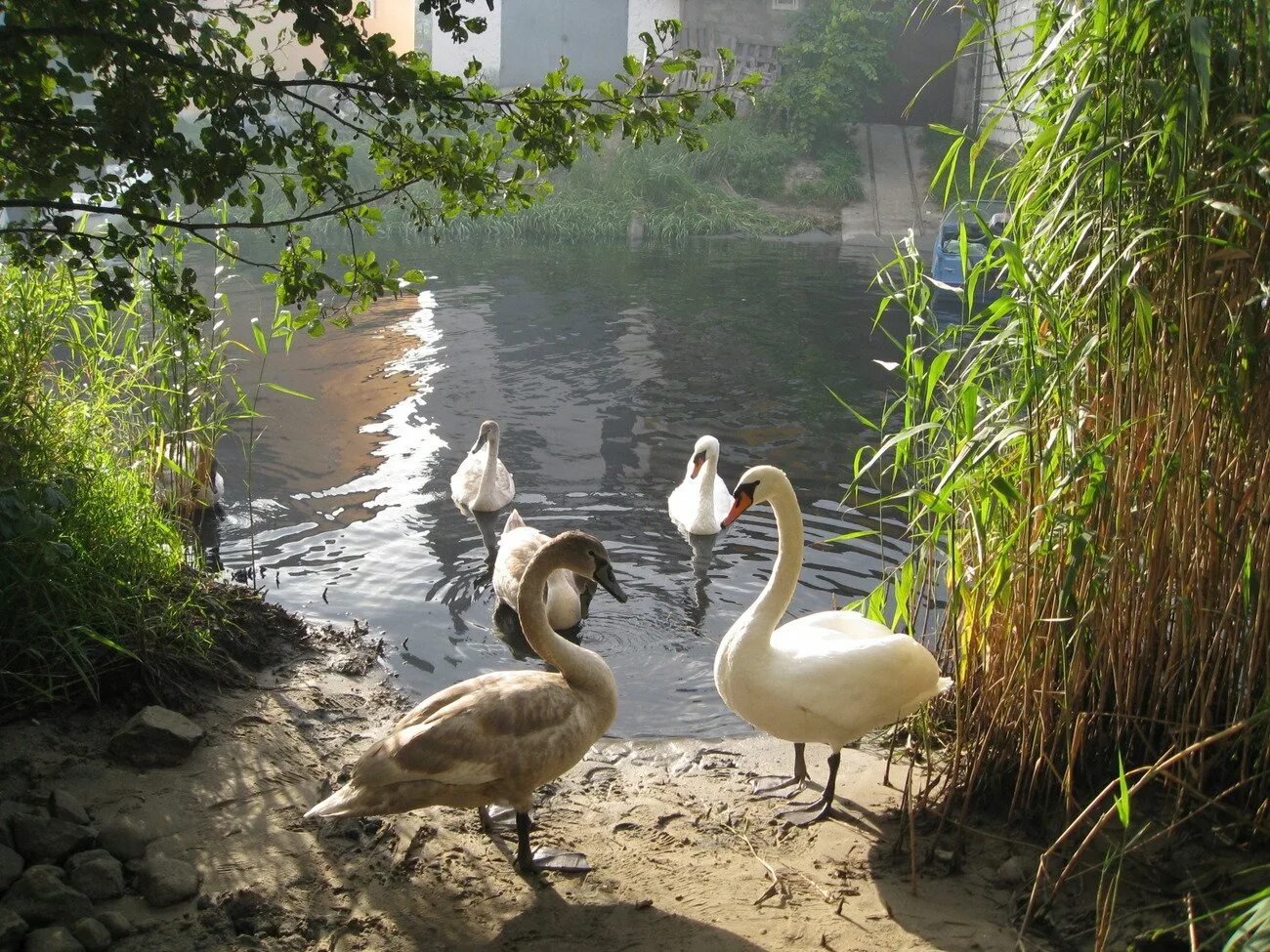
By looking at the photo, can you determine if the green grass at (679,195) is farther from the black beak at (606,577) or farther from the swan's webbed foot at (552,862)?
A: the swan's webbed foot at (552,862)

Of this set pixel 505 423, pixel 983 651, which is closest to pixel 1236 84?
pixel 983 651

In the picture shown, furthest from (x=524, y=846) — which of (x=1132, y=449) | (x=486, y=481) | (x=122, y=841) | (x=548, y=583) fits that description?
(x=486, y=481)

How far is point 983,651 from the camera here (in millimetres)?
4035

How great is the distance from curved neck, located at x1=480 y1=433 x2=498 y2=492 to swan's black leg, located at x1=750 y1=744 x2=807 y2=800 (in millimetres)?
4206

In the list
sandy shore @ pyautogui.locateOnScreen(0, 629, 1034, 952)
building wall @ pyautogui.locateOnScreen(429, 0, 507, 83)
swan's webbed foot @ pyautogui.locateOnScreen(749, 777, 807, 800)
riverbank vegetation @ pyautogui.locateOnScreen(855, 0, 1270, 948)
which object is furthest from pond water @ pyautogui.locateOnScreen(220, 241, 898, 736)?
building wall @ pyautogui.locateOnScreen(429, 0, 507, 83)

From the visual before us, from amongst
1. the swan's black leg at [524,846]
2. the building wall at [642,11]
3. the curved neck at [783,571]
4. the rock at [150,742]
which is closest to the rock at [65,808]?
the rock at [150,742]

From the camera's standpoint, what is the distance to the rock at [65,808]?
11.8 feet

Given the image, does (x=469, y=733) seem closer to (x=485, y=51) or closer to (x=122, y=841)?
(x=122, y=841)

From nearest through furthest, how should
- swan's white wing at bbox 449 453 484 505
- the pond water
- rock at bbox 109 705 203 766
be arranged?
rock at bbox 109 705 203 766, the pond water, swan's white wing at bbox 449 453 484 505

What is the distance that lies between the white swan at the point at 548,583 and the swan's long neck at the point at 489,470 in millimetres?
1481

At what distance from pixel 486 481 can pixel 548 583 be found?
6.60 feet

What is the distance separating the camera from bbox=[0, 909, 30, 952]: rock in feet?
9.87

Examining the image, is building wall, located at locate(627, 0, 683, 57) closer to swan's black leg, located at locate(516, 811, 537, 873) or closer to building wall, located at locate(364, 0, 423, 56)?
building wall, located at locate(364, 0, 423, 56)

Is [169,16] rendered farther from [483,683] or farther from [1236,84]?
[1236,84]
